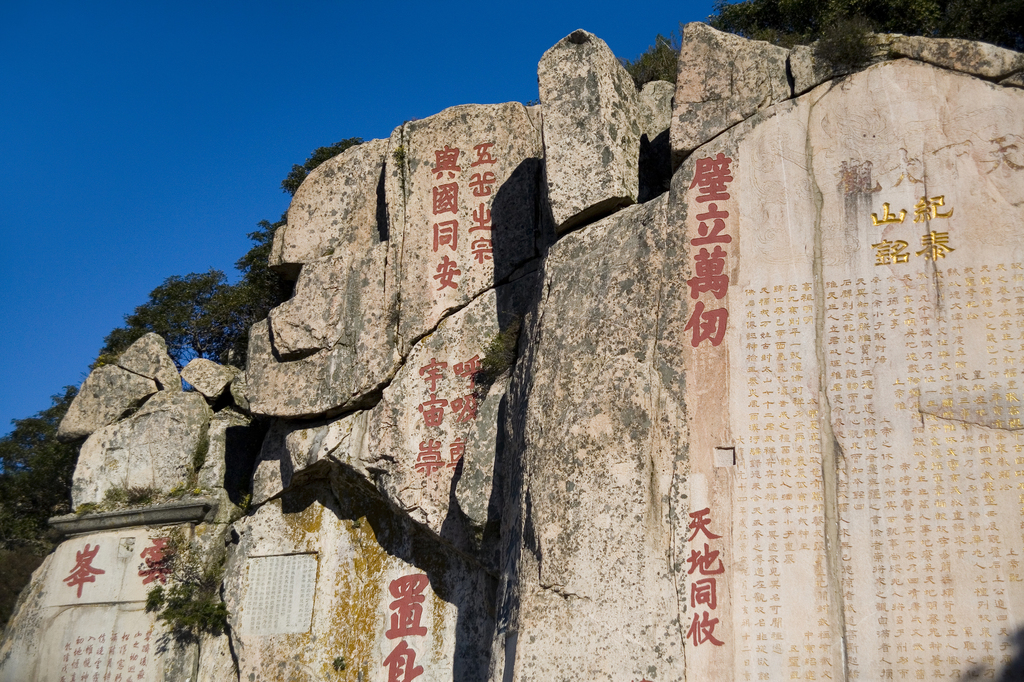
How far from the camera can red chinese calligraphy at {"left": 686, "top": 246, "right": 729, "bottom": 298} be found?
28.3 ft

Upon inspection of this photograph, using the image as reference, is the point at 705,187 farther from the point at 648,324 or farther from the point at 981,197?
the point at 981,197

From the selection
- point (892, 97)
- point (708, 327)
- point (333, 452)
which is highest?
point (892, 97)

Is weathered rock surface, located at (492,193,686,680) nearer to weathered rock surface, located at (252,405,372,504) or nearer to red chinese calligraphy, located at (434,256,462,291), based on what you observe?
red chinese calligraphy, located at (434,256,462,291)

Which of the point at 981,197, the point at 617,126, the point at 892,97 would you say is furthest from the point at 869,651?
the point at 617,126

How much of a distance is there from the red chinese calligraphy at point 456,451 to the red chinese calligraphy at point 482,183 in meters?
2.91

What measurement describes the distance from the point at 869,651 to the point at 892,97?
478 centimetres

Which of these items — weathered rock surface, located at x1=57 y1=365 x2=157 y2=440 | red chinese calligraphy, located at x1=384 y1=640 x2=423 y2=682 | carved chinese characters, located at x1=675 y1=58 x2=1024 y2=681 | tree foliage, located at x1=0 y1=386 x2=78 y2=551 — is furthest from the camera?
tree foliage, located at x1=0 y1=386 x2=78 y2=551

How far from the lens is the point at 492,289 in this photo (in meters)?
10.9

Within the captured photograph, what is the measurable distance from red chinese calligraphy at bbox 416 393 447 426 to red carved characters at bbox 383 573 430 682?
1623mm

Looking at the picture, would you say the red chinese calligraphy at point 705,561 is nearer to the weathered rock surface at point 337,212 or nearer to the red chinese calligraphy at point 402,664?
the red chinese calligraphy at point 402,664

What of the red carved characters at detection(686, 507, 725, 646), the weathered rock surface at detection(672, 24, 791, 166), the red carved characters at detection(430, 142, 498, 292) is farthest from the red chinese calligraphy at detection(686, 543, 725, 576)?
the red carved characters at detection(430, 142, 498, 292)

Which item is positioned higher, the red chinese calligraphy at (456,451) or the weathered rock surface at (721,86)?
the weathered rock surface at (721,86)

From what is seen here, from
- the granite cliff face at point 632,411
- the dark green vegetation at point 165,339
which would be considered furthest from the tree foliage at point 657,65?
the dark green vegetation at point 165,339

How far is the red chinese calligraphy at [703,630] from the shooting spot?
7.61m
